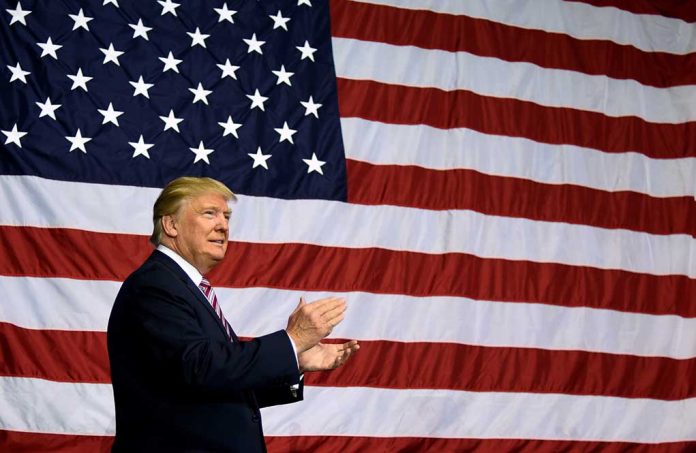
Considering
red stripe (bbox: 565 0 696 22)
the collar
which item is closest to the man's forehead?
the collar

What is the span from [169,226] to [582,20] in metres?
4.09

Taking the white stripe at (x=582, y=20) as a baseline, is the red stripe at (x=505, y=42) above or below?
below

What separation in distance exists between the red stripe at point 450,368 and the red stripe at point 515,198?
31.3 inches

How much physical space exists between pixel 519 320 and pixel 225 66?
2.16 metres

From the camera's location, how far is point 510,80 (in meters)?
5.38

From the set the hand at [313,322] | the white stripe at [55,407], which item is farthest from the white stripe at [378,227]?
the hand at [313,322]

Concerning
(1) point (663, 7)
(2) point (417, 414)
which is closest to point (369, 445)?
(2) point (417, 414)

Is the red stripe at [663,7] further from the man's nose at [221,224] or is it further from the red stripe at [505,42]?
the man's nose at [221,224]

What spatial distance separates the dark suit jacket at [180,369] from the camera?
2.06 metres

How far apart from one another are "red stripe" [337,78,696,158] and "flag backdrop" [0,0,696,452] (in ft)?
0.04

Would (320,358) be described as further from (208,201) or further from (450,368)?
(450,368)

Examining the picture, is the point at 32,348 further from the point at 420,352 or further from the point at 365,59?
the point at 365,59

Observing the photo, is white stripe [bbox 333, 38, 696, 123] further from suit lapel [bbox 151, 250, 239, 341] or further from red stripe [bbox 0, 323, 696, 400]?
suit lapel [bbox 151, 250, 239, 341]

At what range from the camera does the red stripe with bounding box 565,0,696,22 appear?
587 centimetres
